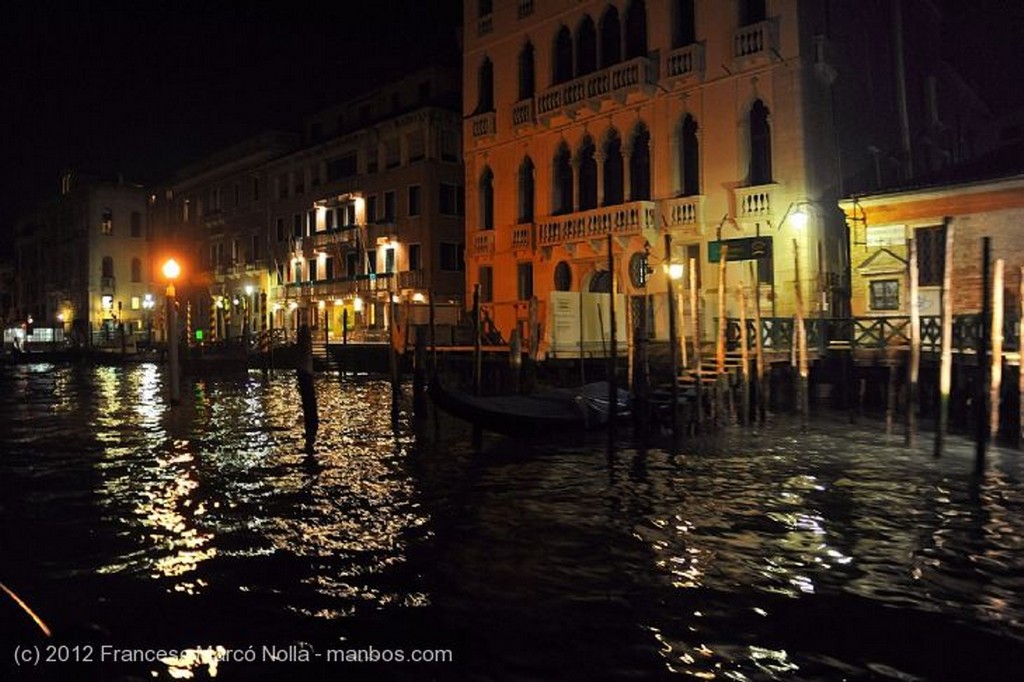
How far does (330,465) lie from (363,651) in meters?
7.70

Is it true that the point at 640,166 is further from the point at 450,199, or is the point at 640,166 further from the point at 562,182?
the point at 450,199

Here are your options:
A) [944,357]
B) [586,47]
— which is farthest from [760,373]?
[586,47]

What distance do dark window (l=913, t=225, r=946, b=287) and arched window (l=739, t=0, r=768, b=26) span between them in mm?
8156

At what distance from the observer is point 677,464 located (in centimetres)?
1284

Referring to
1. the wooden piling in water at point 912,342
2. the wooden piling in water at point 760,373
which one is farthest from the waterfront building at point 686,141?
the wooden piling in water at point 912,342

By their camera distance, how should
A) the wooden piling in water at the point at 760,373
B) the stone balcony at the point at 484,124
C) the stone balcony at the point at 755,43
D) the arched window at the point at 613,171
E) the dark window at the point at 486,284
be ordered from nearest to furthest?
1. the wooden piling in water at the point at 760,373
2. the stone balcony at the point at 755,43
3. the arched window at the point at 613,171
4. the stone balcony at the point at 484,124
5. the dark window at the point at 486,284

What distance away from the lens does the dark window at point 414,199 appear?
38.0m

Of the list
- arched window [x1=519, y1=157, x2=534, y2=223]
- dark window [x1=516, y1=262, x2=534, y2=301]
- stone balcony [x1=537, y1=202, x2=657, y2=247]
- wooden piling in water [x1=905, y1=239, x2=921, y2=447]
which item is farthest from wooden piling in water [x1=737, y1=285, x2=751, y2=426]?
arched window [x1=519, y1=157, x2=534, y2=223]

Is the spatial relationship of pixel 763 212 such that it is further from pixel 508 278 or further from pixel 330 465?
pixel 330 465

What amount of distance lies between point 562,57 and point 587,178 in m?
4.71

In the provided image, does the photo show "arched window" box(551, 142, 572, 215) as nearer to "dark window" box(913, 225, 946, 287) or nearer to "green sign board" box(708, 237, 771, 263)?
"green sign board" box(708, 237, 771, 263)

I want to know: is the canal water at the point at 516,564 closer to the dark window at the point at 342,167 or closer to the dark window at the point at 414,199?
the dark window at the point at 414,199

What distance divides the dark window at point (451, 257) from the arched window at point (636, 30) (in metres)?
13.9

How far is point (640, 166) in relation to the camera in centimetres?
2691
